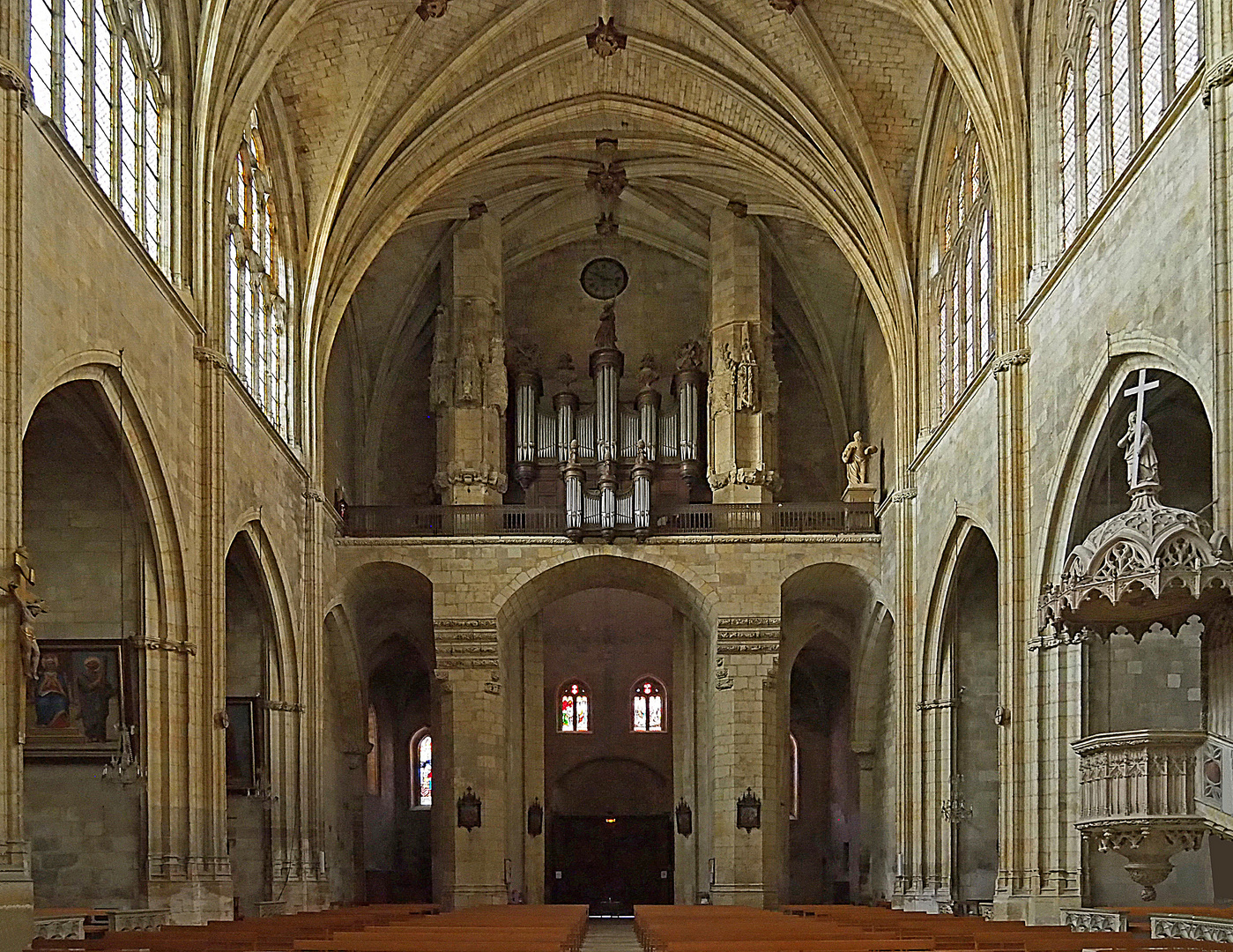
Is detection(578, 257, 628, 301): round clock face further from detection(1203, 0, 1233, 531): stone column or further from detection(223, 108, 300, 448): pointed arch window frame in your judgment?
detection(1203, 0, 1233, 531): stone column

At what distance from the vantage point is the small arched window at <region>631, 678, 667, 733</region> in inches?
1663

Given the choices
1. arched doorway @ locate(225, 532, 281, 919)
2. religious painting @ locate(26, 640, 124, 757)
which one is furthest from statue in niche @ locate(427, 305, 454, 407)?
religious painting @ locate(26, 640, 124, 757)

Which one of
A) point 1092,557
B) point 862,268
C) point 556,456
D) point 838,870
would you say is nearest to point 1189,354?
point 1092,557

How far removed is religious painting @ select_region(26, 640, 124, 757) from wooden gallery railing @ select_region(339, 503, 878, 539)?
1254 centimetres

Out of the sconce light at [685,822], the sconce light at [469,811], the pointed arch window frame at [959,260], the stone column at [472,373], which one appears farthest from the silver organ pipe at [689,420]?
the sconce light at [469,811]

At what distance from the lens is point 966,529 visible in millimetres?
25453

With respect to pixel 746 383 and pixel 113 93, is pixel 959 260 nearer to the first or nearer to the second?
pixel 746 383

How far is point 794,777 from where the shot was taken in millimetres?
42375

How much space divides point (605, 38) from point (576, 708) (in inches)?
743

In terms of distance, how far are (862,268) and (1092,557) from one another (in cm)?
1664

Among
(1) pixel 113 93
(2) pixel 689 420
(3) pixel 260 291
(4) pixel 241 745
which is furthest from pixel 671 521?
(1) pixel 113 93

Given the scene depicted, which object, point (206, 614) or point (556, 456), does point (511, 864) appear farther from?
point (206, 614)

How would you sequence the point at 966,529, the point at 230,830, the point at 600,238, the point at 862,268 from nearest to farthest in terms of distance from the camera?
the point at 966,529
the point at 230,830
the point at 862,268
the point at 600,238

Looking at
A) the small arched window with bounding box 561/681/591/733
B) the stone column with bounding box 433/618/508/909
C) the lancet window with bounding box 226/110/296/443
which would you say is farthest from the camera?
the small arched window with bounding box 561/681/591/733
